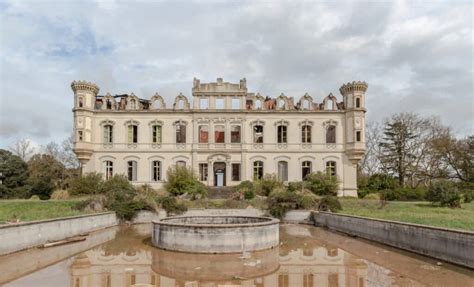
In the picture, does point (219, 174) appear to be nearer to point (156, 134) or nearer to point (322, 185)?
point (156, 134)

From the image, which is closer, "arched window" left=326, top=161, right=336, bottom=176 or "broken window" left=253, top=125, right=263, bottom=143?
"arched window" left=326, top=161, right=336, bottom=176

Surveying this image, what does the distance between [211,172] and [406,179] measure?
20.8m

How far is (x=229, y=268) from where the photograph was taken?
36.4 feet

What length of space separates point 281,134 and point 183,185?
12207mm

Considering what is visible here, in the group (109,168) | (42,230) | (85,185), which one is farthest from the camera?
(109,168)

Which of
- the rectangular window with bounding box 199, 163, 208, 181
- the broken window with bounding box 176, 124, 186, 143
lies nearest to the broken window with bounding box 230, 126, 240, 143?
the rectangular window with bounding box 199, 163, 208, 181

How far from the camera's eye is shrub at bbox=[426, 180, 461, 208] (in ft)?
86.4

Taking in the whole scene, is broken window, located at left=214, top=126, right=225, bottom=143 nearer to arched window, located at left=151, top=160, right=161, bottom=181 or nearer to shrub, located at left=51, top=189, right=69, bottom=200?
arched window, located at left=151, top=160, right=161, bottom=181

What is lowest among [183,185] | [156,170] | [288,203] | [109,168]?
[288,203]

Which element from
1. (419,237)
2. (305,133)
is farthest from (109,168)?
(419,237)

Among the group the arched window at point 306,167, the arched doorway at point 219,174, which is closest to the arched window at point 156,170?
the arched doorway at point 219,174

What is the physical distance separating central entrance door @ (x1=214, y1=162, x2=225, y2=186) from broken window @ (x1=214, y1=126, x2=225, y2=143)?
2216 millimetres

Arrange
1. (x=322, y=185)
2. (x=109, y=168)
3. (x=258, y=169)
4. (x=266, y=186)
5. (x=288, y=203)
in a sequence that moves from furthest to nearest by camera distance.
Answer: (x=258, y=169) < (x=109, y=168) < (x=322, y=185) < (x=266, y=186) < (x=288, y=203)

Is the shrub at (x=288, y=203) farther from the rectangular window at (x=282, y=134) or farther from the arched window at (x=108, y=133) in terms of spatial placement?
the arched window at (x=108, y=133)
